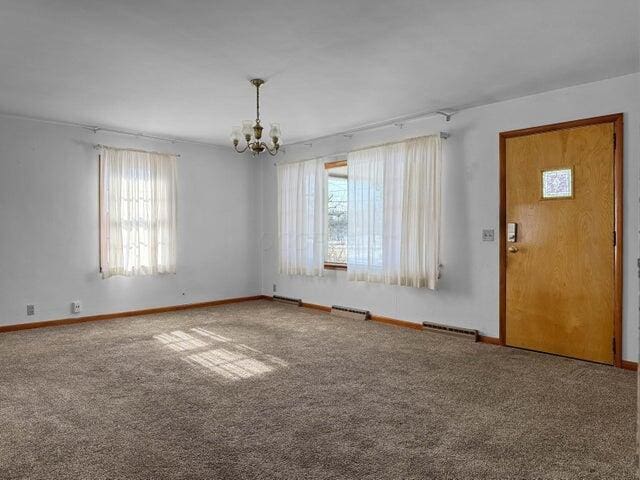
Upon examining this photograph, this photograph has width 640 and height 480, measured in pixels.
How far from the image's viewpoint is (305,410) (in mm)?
2963

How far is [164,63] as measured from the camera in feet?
11.8

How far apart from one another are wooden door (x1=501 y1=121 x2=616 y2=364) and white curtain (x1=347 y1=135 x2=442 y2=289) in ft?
2.62

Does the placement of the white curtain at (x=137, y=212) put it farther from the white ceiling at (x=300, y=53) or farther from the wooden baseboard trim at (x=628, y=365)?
the wooden baseboard trim at (x=628, y=365)

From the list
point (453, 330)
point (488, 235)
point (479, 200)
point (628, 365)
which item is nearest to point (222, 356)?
point (453, 330)

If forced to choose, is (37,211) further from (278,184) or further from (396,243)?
(396,243)

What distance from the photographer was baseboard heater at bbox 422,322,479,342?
4852 mm

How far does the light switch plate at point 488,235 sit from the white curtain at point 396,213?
19.3 inches

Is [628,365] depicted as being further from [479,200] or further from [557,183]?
[479,200]

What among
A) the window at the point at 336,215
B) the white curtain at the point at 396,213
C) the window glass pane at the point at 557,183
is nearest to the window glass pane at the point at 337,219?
the window at the point at 336,215

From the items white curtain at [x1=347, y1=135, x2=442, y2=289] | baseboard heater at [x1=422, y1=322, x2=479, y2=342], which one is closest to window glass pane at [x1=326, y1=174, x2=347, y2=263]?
white curtain at [x1=347, y1=135, x2=442, y2=289]

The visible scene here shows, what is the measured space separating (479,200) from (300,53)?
2.56 metres

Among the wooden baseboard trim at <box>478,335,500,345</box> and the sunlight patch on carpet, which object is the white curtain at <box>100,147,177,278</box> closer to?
the sunlight patch on carpet

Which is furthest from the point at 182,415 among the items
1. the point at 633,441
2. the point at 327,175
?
the point at 327,175

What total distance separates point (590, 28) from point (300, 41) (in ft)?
6.34
